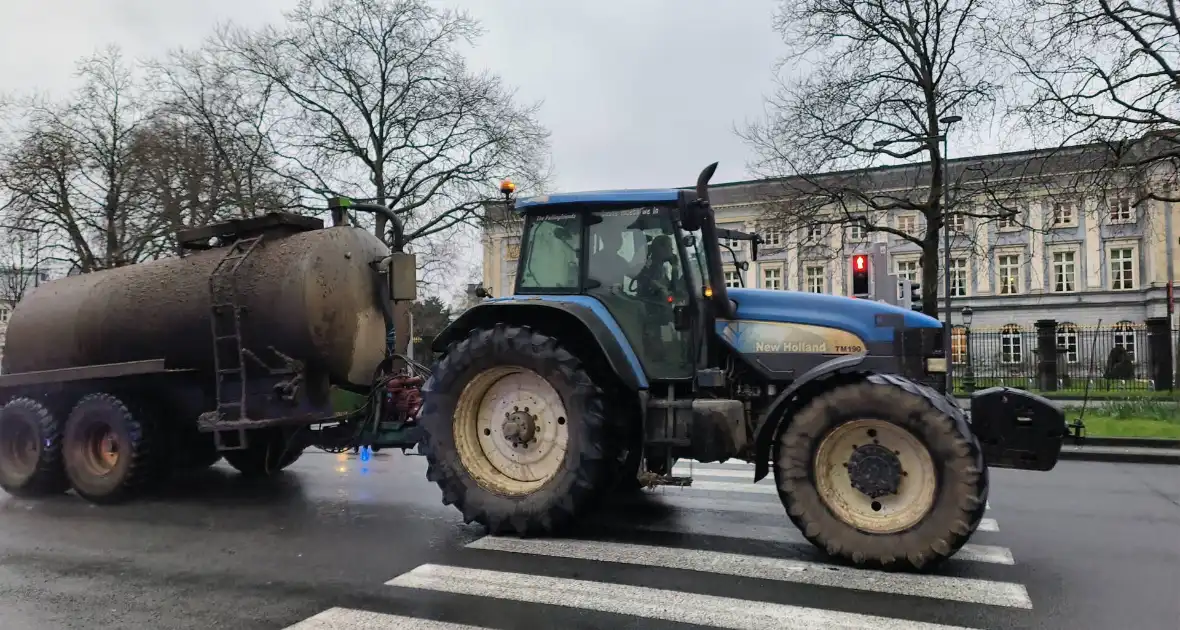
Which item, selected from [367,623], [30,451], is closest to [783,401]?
[367,623]

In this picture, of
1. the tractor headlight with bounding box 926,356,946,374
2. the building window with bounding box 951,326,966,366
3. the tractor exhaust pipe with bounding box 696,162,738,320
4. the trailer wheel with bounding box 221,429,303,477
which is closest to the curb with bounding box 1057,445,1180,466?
the tractor headlight with bounding box 926,356,946,374

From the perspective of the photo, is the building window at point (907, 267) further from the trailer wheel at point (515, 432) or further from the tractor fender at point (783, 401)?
the trailer wheel at point (515, 432)

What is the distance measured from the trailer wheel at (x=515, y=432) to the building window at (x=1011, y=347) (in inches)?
1048

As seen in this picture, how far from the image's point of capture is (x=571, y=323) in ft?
19.7

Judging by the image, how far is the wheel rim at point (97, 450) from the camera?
8.06m

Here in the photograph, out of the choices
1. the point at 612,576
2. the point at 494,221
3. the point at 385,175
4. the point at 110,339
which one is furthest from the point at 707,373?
the point at 385,175

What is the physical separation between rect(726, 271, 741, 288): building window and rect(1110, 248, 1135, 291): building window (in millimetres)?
57457

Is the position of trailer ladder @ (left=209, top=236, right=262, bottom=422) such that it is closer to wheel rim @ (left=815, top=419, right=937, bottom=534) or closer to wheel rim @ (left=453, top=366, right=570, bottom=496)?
wheel rim @ (left=453, top=366, right=570, bottom=496)

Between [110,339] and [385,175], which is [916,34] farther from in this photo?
[110,339]

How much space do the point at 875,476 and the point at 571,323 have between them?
2476 millimetres

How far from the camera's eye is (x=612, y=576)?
4977mm

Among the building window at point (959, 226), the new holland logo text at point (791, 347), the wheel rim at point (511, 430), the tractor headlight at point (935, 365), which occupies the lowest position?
the wheel rim at point (511, 430)

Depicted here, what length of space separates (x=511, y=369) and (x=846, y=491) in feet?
8.81

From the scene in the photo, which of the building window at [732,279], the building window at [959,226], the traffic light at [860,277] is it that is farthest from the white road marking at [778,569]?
the building window at [959,226]
